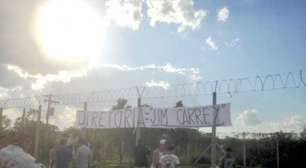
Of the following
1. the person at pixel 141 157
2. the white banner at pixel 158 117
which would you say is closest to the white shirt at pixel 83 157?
the person at pixel 141 157

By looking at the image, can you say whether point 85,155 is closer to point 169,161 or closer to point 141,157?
point 141,157

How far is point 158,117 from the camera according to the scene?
14.3 meters

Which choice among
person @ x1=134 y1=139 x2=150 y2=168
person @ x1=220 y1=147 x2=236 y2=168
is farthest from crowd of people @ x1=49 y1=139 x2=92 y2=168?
person @ x1=220 y1=147 x2=236 y2=168

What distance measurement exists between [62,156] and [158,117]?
400cm

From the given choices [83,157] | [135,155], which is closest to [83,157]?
[83,157]

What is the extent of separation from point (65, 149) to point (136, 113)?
12.2 ft

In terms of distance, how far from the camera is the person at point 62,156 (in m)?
11.6

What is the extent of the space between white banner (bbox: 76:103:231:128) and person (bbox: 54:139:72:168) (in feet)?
11.2

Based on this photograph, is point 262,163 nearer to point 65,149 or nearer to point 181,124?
point 181,124

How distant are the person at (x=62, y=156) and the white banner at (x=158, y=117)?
3.41 m

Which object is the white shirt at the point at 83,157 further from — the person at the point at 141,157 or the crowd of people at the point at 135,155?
the person at the point at 141,157

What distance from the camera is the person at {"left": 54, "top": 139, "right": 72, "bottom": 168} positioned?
455 inches

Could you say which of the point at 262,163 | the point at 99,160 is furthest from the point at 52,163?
the point at 262,163

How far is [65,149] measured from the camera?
11664 mm
